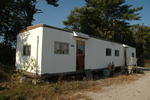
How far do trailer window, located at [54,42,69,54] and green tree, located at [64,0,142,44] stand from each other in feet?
51.9

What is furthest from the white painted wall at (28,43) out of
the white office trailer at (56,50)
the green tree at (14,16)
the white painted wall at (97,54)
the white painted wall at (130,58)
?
the white painted wall at (130,58)

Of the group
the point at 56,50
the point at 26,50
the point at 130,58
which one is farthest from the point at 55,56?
the point at 130,58

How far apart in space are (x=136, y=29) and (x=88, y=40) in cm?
2563

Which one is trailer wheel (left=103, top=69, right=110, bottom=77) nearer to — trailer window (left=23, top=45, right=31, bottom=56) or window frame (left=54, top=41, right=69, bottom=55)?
window frame (left=54, top=41, right=69, bottom=55)

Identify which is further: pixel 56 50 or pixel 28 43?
pixel 28 43

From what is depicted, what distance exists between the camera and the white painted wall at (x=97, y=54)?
12363mm

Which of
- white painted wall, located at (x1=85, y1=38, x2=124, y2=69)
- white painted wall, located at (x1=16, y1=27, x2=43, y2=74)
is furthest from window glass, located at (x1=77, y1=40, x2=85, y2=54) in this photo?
white painted wall, located at (x1=16, y1=27, x2=43, y2=74)

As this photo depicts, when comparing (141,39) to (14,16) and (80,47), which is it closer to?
(80,47)

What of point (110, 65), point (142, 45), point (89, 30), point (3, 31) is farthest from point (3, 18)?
point (142, 45)

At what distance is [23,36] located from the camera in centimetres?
1076

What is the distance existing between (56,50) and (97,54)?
5.05 meters

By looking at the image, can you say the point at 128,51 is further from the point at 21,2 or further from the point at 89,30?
the point at 21,2

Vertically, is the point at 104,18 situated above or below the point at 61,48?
above

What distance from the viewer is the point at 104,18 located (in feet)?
91.8
